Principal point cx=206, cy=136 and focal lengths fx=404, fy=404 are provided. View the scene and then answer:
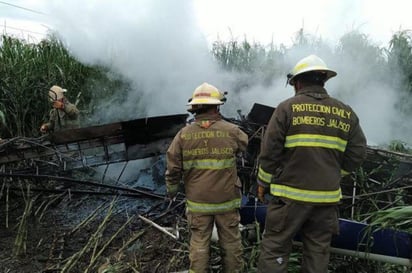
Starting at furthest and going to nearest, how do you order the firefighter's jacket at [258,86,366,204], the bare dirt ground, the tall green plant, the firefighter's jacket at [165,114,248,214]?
the tall green plant, the bare dirt ground, the firefighter's jacket at [165,114,248,214], the firefighter's jacket at [258,86,366,204]

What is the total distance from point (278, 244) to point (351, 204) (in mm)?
1579

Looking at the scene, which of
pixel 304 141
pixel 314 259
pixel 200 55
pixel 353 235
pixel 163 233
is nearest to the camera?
pixel 304 141

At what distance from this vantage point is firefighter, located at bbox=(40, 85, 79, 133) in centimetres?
674

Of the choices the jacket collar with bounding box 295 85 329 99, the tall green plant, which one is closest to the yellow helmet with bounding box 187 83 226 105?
the jacket collar with bounding box 295 85 329 99

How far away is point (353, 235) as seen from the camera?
3.20 metres

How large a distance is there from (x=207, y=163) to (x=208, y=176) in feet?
0.34

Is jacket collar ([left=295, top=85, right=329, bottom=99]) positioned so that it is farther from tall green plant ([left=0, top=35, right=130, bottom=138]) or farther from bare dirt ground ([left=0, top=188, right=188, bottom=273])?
tall green plant ([left=0, top=35, right=130, bottom=138])

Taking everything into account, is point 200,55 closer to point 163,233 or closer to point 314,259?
point 163,233

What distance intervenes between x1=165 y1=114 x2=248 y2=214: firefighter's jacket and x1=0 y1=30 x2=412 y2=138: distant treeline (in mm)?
4616

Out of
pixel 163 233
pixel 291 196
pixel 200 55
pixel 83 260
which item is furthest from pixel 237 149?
pixel 200 55

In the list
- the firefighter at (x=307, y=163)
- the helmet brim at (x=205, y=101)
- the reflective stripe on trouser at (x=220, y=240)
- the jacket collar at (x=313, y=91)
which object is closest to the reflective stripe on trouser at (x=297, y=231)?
the firefighter at (x=307, y=163)

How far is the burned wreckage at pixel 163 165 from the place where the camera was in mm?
3203

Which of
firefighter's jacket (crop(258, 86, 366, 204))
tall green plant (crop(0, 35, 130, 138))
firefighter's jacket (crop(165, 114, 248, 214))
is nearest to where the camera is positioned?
firefighter's jacket (crop(258, 86, 366, 204))

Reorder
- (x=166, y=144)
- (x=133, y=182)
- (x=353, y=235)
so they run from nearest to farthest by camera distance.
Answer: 1. (x=353, y=235)
2. (x=166, y=144)
3. (x=133, y=182)
